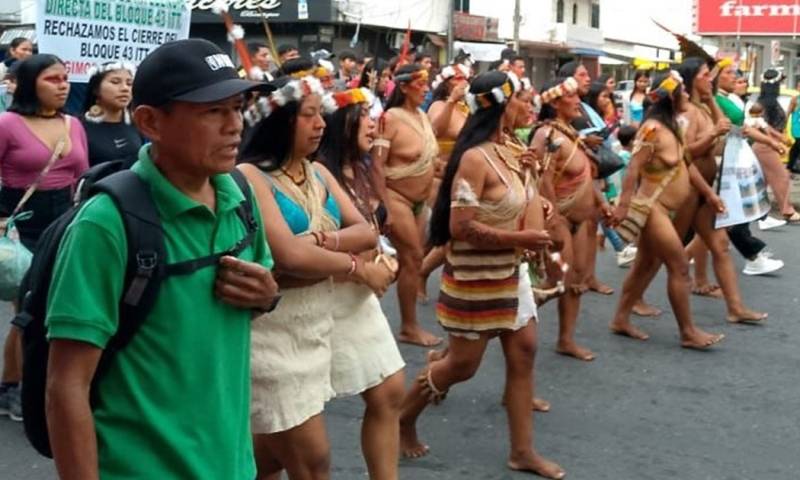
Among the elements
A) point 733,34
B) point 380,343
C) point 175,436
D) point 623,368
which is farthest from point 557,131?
point 733,34

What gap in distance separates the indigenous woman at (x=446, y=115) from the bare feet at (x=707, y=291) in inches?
86.2

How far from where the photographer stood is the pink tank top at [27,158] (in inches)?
223

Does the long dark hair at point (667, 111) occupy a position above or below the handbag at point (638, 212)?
above

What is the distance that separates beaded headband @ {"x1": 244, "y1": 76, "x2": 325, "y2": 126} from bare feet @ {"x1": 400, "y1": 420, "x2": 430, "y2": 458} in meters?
1.91

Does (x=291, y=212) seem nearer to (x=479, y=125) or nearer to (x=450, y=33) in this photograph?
(x=479, y=125)

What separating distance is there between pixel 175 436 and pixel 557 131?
4545 millimetres

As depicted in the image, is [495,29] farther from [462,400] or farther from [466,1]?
[462,400]

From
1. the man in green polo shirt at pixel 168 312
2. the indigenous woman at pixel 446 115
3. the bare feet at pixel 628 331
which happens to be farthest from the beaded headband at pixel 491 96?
the indigenous woman at pixel 446 115

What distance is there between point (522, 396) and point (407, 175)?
276 cm

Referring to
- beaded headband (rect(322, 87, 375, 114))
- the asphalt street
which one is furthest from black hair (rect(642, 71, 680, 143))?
beaded headband (rect(322, 87, 375, 114))

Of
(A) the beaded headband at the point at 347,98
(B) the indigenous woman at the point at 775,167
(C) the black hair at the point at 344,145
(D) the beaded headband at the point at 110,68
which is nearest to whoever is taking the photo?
(A) the beaded headband at the point at 347,98

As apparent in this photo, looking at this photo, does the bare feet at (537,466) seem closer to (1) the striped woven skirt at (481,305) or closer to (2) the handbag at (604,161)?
(1) the striped woven skirt at (481,305)

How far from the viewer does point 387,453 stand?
13.3ft

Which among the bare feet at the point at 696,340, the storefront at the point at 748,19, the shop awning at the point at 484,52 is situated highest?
the storefront at the point at 748,19
